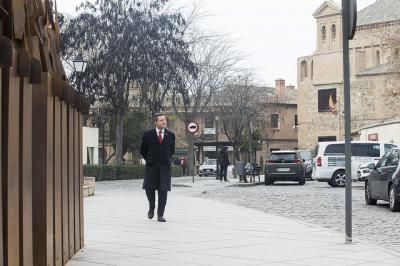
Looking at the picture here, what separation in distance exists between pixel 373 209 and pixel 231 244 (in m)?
8.49

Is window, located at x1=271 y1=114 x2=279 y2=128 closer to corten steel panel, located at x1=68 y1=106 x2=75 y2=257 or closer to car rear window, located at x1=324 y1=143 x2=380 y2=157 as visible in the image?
car rear window, located at x1=324 y1=143 x2=380 y2=157

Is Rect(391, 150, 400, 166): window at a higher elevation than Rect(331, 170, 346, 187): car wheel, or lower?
higher

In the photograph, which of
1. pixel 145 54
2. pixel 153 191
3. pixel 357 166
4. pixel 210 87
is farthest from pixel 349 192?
pixel 210 87

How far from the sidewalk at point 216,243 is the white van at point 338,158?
15.2 meters

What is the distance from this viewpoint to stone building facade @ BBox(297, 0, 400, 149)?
76.1m

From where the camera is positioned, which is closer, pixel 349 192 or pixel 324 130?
pixel 349 192

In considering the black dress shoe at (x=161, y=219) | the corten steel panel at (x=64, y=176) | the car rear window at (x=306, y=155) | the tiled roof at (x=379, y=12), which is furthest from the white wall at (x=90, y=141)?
the tiled roof at (x=379, y=12)

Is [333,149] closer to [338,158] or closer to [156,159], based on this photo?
[338,158]

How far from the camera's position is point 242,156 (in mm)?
79375

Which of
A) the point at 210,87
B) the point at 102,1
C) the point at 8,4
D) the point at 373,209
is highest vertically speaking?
the point at 102,1

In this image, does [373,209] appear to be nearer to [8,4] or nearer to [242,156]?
[8,4]

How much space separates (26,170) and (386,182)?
12612 millimetres

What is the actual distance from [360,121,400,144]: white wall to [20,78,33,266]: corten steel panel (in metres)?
A: 43.0

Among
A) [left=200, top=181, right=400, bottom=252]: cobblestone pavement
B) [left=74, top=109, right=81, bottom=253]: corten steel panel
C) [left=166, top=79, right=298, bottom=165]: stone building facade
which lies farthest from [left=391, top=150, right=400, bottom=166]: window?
[left=166, top=79, right=298, bottom=165]: stone building facade
